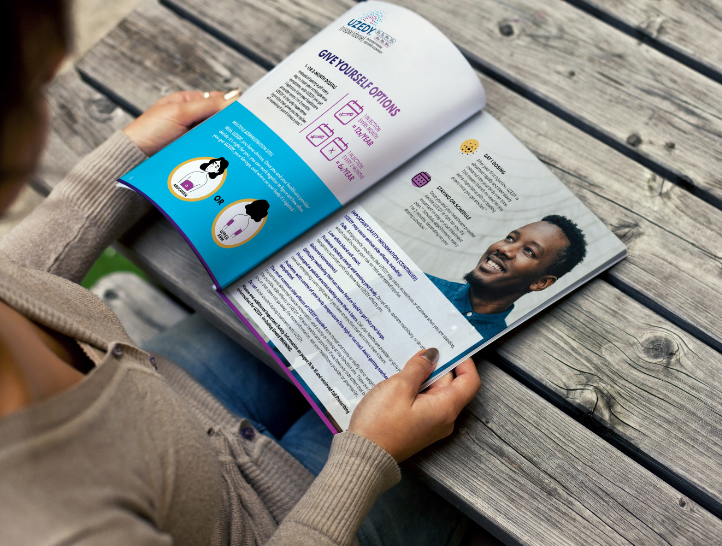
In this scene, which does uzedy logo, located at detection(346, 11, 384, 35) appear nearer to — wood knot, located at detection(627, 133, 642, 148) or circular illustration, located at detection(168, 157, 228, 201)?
circular illustration, located at detection(168, 157, 228, 201)

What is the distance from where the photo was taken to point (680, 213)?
1.78 ft

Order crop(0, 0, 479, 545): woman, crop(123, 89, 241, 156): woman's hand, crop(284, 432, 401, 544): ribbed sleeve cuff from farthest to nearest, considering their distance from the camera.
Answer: crop(123, 89, 241, 156): woman's hand, crop(284, 432, 401, 544): ribbed sleeve cuff, crop(0, 0, 479, 545): woman

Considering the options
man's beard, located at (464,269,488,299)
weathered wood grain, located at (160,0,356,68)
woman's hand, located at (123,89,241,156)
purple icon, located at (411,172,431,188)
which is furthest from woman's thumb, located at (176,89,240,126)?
man's beard, located at (464,269,488,299)

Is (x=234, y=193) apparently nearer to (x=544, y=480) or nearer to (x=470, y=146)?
(x=470, y=146)

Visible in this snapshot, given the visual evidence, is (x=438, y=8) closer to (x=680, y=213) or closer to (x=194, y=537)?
(x=680, y=213)

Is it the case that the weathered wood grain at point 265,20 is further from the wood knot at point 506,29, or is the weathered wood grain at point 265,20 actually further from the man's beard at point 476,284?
the man's beard at point 476,284

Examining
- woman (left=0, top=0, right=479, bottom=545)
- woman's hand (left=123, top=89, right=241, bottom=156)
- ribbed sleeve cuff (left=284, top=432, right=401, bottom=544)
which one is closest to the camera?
woman (left=0, top=0, right=479, bottom=545)

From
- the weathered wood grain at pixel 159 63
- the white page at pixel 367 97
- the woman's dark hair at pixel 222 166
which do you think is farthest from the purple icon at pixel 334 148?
the weathered wood grain at pixel 159 63

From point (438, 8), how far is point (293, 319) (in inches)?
18.4

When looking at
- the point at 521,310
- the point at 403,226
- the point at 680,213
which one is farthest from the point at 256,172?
the point at 680,213

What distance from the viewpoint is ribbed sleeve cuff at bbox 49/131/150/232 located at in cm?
54

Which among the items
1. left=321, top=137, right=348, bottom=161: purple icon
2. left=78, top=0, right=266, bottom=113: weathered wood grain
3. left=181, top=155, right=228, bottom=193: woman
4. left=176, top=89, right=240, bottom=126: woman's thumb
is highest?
left=78, top=0, right=266, bottom=113: weathered wood grain

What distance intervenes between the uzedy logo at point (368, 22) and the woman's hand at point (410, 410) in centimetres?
36

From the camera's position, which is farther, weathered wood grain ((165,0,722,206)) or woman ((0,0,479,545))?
weathered wood grain ((165,0,722,206))
